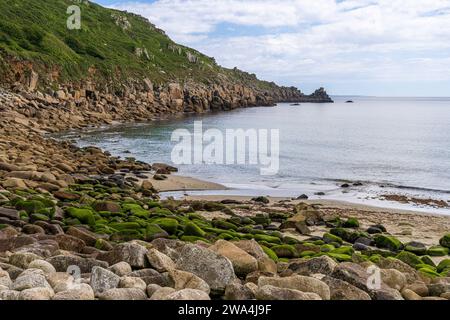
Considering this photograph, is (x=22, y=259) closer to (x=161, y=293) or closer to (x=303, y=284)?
(x=161, y=293)

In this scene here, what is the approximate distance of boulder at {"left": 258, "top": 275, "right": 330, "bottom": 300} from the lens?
7.73m

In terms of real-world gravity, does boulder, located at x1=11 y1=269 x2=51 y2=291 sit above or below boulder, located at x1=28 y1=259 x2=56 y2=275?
above

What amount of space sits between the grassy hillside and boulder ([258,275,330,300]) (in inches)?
2634

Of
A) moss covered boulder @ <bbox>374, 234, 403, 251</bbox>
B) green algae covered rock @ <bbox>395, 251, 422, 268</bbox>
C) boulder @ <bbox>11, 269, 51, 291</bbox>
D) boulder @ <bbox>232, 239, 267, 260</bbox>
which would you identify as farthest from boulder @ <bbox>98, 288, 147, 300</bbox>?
moss covered boulder @ <bbox>374, 234, 403, 251</bbox>

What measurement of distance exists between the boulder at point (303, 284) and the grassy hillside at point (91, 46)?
219 ft

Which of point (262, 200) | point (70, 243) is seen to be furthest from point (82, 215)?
point (262, 200)

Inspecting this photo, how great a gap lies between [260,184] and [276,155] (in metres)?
14.7

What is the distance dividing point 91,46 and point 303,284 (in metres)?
97.3

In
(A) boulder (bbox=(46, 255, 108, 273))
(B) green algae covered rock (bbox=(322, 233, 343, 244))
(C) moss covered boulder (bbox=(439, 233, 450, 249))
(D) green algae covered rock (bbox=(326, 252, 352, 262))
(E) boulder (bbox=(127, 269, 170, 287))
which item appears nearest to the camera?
(E) boulder (bbox=(127, 269, 170, 287))

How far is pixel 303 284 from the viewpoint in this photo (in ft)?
25.8

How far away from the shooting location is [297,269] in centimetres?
959

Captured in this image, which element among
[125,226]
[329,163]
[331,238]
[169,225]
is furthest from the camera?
[329,163]

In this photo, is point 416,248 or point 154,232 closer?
point 154,232

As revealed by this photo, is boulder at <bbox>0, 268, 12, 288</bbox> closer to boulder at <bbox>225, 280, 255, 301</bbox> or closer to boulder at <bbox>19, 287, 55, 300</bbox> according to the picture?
boulder at <bbox>19, 287, 55, 300</bbox>
